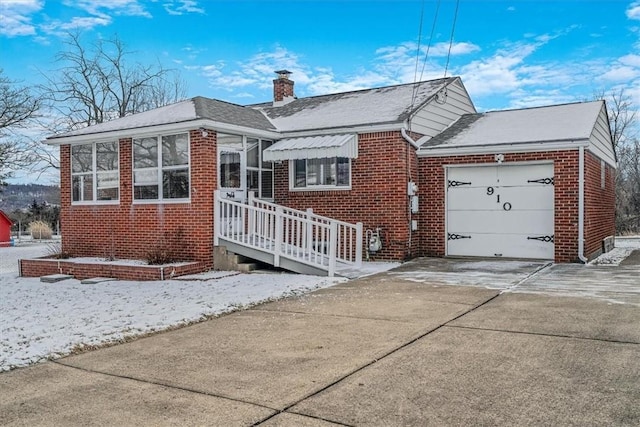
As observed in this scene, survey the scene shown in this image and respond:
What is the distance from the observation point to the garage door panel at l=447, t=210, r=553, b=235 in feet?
39.1

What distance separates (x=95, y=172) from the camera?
42.8 feet

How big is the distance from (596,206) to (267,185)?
7.87 meters

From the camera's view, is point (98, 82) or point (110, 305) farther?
point (98, 82)

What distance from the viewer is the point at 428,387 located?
13.3 feet

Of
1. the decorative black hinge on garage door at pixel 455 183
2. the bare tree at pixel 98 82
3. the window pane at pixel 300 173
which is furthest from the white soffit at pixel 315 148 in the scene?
the bare tree at pixel 98 82

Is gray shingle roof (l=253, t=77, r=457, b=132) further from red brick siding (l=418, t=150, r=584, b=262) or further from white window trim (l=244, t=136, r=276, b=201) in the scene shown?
red brick siding (l=418, t=150, r=584, b=262)

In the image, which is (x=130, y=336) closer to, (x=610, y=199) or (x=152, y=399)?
(x=152, y=399)

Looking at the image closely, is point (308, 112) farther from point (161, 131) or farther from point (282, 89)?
point (161, 131)

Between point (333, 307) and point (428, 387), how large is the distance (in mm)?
3262

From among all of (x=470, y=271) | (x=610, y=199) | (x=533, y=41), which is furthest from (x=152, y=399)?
(x=533, y=41)

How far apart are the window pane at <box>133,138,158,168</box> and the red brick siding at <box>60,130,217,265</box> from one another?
0.15m

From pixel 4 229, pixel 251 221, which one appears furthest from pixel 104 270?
pixel 4 229

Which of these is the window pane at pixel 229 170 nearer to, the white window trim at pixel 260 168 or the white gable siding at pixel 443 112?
the white window trim at pixel 260 168

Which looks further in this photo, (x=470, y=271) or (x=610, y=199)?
(x=610, y=199)
